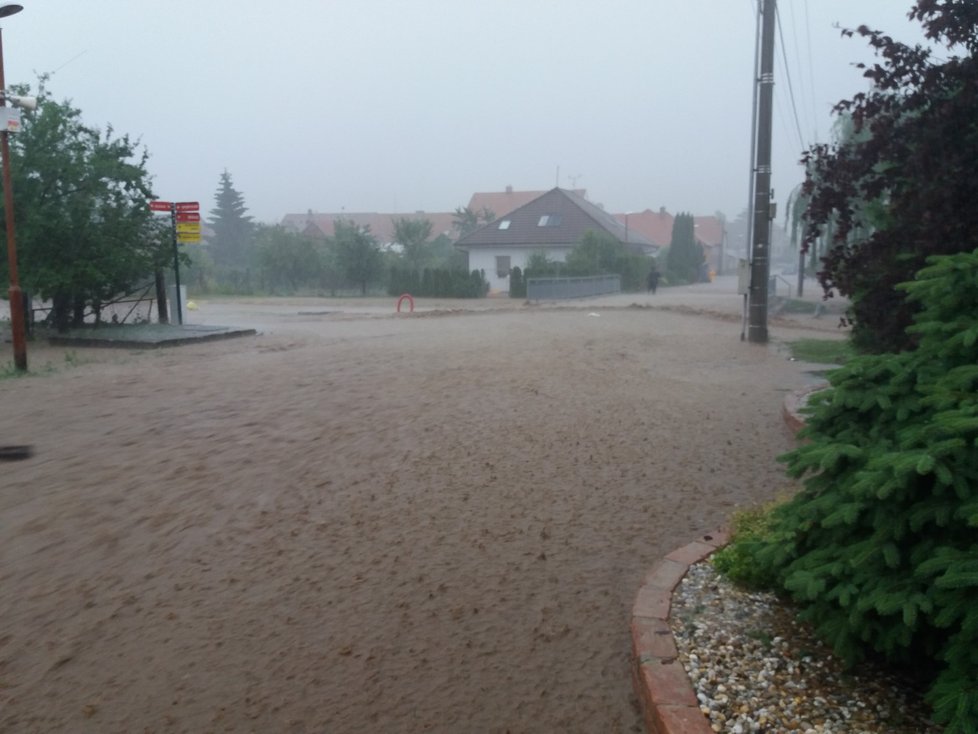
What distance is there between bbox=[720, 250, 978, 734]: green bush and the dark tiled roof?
5289 centimetres

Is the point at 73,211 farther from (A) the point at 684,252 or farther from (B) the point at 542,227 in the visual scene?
(A) the point at 684,252

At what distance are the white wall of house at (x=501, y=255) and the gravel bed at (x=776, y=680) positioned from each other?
172 feet

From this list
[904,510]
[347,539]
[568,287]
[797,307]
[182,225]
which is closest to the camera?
[904,510]

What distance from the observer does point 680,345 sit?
17.1 metres

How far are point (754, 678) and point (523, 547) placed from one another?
205cm

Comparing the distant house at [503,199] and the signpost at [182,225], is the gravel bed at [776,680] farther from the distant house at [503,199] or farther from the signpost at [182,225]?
the distant house at [503,199]

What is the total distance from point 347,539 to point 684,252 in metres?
70.9

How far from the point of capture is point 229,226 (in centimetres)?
9488

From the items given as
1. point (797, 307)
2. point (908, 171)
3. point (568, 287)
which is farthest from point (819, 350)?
point (568, 287)

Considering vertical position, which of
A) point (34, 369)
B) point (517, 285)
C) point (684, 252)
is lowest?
point (34, 369)

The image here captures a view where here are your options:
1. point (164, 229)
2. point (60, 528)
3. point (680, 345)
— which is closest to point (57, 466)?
point (60, 528)

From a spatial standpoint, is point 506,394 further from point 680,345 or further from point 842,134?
point 842,134

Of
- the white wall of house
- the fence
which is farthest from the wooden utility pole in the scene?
the white wall of house

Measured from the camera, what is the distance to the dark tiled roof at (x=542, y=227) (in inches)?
2283
